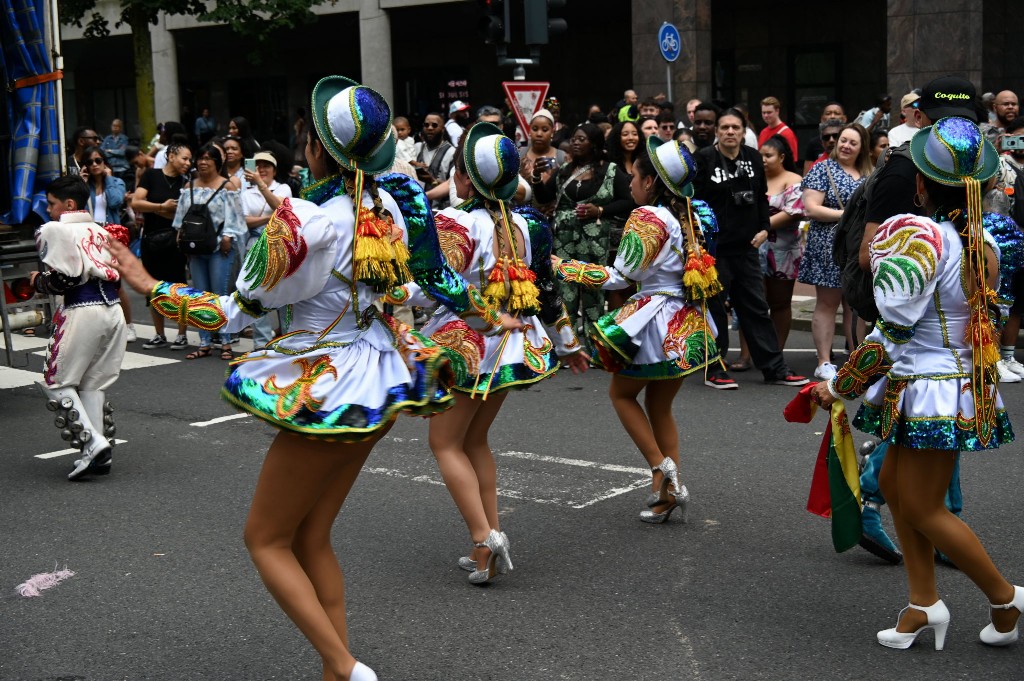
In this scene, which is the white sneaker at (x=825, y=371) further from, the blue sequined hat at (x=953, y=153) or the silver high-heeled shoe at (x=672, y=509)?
the blue sequined hat at (x=953, y=153)

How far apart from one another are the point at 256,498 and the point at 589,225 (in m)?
6.92

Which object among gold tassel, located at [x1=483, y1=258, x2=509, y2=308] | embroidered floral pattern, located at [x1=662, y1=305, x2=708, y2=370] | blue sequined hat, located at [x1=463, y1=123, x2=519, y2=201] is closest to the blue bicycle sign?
embroidered floral pattern, located at [x1=662, y1=305, x2=708, y2=370]

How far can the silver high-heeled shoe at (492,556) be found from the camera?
204 inches

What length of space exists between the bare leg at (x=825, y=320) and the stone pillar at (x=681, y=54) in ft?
36.5

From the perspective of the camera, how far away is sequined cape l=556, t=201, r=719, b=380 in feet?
19.5

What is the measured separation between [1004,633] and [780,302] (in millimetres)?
6111

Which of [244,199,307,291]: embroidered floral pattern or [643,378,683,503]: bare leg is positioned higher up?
[244,199,307,291]: embroidered floral pattern

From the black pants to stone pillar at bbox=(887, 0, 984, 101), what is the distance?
9.97 meters

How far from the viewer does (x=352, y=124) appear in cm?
390

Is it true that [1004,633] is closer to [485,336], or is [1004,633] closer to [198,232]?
[485,336]

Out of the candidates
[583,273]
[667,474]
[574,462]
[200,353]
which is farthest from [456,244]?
[200,353]

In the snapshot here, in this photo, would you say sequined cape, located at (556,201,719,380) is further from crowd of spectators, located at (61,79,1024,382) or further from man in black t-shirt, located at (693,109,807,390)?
man in black t-shirt, located at (693,109,807,390)

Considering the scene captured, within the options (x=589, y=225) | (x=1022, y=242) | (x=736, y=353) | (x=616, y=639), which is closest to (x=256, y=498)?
(x=616, y=639)

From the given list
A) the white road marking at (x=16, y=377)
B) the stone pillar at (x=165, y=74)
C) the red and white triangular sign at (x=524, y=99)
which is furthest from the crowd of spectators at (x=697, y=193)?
the stone pillar at (x=165, y=74)
